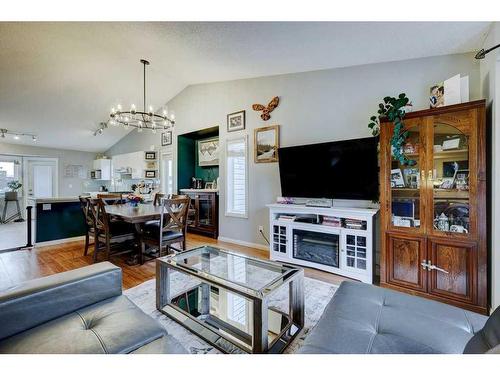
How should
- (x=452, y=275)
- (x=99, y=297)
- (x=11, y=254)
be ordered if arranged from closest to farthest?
(x=99, y=297) < (x=452, y=275) < (x=11, y=254)

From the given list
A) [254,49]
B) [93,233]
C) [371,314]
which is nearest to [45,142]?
[93,233]

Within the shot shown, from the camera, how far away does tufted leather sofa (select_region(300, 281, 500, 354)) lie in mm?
926

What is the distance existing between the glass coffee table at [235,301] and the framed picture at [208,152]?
306cm

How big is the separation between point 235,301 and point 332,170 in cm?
189

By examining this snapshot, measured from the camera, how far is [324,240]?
2818 millimetres

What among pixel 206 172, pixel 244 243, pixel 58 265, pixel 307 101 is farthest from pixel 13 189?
pixel 307 101

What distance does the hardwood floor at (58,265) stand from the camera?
2.57 m

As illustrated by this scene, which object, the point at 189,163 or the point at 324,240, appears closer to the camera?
the point at 324,240

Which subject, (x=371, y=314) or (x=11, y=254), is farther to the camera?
(x=11, y=254)

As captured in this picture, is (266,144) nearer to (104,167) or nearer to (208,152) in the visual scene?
(208,152)

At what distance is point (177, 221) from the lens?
3.05m

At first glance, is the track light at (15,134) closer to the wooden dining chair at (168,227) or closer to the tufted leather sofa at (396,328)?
the wooden dining chair at (168,227)
